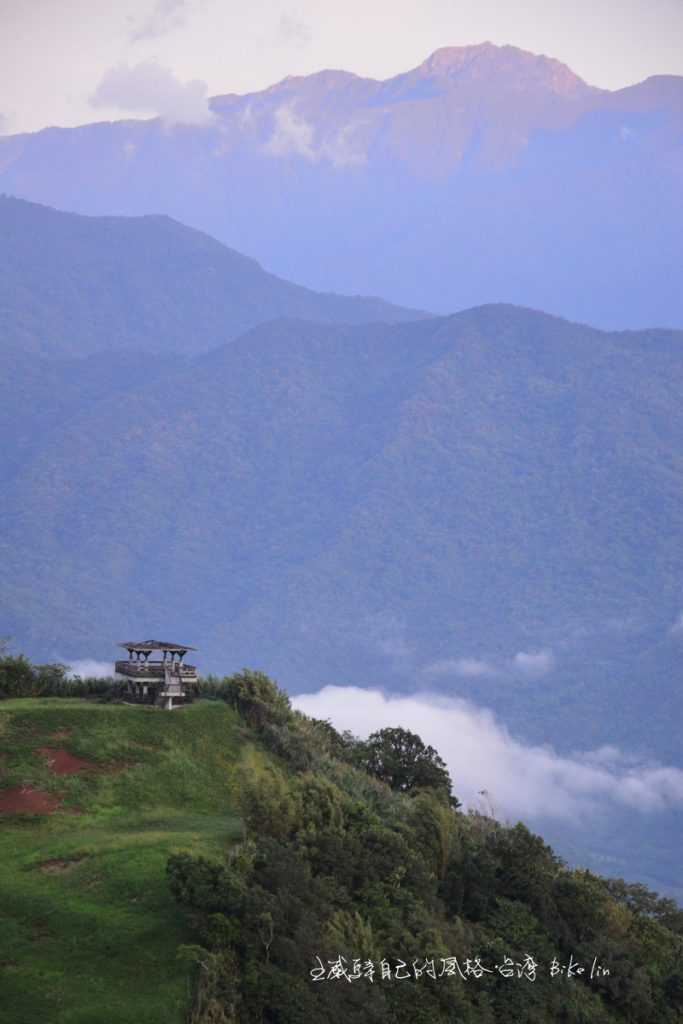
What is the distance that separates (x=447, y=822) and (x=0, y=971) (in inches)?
747

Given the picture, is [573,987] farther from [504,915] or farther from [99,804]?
[99,804]

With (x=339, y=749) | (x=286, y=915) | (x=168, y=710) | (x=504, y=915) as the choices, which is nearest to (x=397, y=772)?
(x=339, y=749)

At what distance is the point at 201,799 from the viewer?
1901 inches

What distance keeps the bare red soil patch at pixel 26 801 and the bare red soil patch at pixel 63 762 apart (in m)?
1.61

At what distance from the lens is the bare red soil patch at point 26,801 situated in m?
44.7

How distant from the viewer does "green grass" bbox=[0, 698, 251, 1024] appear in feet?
108

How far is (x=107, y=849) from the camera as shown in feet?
134

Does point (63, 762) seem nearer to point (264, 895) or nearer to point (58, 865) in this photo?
point (58, 865)

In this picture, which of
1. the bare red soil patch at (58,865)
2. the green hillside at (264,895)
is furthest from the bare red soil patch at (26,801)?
the bare red soil patch at (58,865)

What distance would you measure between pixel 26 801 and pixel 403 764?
72.2 feet

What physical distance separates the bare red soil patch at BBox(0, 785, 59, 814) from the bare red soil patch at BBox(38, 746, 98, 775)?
5.29 ft

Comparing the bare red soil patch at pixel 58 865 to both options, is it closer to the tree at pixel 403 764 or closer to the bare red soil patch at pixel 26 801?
the bare red soil patch at pixel 26 801

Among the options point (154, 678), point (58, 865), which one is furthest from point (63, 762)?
point (58, 865)

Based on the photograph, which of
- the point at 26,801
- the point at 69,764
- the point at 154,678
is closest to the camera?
the point at 26,801
